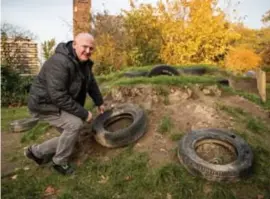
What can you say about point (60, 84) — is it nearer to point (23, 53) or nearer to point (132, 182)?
point (132, 182)

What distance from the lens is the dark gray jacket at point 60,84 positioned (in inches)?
160

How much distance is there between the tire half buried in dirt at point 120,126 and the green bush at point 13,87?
26.4 feet

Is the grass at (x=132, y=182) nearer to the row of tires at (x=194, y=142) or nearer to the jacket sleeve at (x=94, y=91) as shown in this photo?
the row of tires at (x=194, y=142)

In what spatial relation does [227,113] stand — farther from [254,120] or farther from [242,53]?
[242,53]

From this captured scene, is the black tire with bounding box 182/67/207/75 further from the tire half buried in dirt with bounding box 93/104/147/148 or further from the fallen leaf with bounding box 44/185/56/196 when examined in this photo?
the fallen leaf with bounding box 44/185/56/196

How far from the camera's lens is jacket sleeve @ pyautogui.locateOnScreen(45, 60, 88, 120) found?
405cm

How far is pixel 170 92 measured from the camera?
258 inches

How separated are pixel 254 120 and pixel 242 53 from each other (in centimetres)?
1819

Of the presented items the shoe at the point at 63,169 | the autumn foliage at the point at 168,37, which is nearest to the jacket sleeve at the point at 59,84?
the shoe at the point at 63,169

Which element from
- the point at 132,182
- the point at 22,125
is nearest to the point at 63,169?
the point at 132,182

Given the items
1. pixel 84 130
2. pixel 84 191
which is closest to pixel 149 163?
pixel 84 191

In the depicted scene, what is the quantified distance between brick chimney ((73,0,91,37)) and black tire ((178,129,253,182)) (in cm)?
1281

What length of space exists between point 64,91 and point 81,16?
44.3 feet

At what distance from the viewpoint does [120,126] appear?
5.73 m
